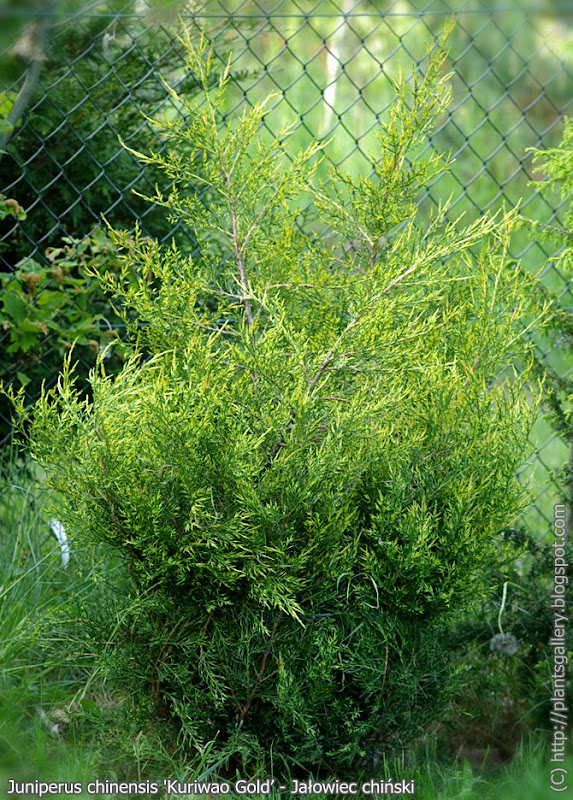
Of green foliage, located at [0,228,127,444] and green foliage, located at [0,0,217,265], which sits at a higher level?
green foliage, located at [0,0,217,265]

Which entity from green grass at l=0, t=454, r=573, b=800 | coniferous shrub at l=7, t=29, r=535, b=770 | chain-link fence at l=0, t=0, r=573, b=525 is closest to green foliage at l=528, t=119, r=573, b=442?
chain-link fence at l=0, t=0, r=573, b=525

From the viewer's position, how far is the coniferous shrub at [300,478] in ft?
4.96

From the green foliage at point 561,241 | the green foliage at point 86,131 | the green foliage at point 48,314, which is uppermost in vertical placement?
the green foliage at point 86,131

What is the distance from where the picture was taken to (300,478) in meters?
1.51

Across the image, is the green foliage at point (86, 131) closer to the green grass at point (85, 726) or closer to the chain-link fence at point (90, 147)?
the chain-link fence at point (90, 147)

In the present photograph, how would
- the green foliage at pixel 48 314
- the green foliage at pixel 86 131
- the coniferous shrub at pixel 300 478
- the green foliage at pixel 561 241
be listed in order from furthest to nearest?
the green foliage at pixel 86 131 → the green foliage at pixel 48 314 → the green foliage at pixel 561 241 → the coniferous shrub at pixel 300 478

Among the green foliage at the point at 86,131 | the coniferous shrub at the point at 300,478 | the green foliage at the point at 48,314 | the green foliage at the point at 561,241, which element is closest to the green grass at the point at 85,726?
the coniferous shrub at the point at 300,478

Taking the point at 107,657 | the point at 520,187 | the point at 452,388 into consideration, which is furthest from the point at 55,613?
the point at 520,187

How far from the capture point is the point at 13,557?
233cm

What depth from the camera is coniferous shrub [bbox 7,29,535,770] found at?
1511 mm

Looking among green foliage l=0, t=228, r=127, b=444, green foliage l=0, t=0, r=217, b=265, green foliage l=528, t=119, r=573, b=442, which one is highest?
green foliage l=0, t=0, r=217, b=265

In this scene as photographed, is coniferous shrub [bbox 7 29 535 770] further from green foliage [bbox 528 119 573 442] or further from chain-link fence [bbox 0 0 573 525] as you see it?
chain-link fence [bbox 0 0 573 525]

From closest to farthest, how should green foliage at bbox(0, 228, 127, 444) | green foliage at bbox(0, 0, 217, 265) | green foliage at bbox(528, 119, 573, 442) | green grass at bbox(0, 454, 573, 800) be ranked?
green grass at bbox(0, 454, 573, 800), green foliage at bbox(528, 119, 573, 442), green foliage at bbox(0, 228, 127, 444), green foliage at bbox(0, 0, 217, 265)

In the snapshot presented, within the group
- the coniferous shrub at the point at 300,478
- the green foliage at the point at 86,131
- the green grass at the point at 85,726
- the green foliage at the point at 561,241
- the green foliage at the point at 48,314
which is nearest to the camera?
the coniferous shrub at the point at 300,478
